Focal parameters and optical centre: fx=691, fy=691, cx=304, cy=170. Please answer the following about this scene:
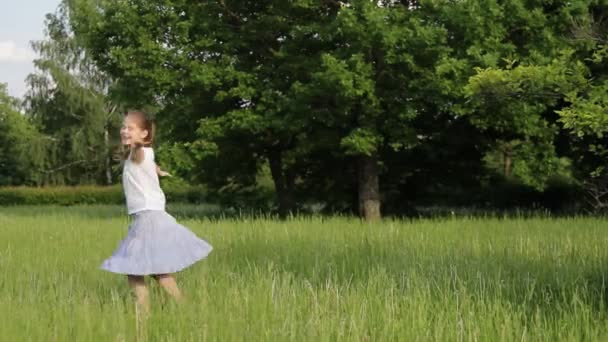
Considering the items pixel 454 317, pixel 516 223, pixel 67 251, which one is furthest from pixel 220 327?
pixel 516 223

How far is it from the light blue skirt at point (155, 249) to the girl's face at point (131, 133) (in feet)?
1.84

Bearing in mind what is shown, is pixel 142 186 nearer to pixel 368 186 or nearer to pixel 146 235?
pixel 146 235

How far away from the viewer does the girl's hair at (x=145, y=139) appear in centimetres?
534

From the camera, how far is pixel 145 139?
5.43 meters

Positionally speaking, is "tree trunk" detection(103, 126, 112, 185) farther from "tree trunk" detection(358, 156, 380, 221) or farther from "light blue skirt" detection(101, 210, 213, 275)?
"light blue skirt" detection(101, 210, 213, 275)

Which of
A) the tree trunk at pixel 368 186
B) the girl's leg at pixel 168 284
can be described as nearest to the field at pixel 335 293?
the girl's leg at pixel 168 284

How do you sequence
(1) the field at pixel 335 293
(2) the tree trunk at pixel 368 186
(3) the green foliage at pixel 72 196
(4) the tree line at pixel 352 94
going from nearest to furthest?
(1) the field at pixel 335 293, (4) the tree line at pixel 352 94, (2) the tree trunk at pixel 368 186, (3) the green foliage at pixel 72 196

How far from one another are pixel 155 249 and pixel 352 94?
10.3 m

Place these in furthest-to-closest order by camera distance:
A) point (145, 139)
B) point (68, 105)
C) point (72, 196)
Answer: point (68, 105) → point (72, 196) → point (145, 139)

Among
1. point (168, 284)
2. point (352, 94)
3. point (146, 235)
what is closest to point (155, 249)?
point (146, 235)

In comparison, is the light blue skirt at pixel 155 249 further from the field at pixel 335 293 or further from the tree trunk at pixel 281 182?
the tree trunk at pixel 281 182

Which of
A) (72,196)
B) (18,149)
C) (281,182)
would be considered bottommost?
(72,196)

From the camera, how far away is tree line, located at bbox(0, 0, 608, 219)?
49.8ft

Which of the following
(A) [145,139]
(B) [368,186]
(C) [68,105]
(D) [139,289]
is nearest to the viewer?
(D) [139,289]
